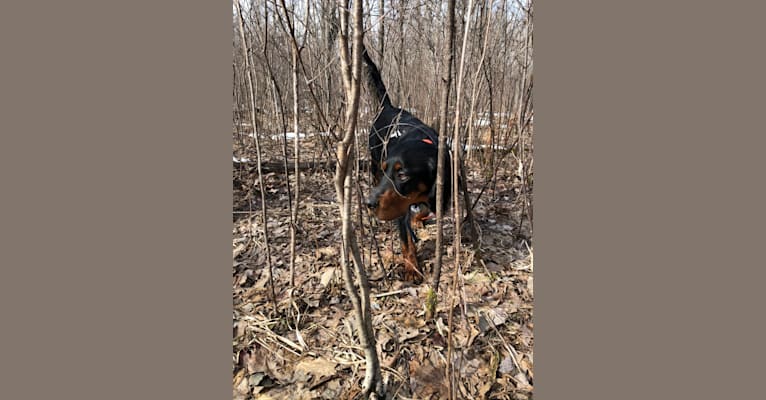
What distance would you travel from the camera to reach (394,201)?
210cm

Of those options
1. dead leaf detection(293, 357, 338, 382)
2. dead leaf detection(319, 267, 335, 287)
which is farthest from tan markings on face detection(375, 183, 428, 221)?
dead leaf detection(293, 357, 338, 382)

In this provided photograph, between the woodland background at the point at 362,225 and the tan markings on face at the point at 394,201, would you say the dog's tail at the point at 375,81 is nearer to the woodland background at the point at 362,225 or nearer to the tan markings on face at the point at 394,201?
the woodland background at the point at 362,225

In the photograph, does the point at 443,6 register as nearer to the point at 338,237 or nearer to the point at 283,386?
the point at 338,237

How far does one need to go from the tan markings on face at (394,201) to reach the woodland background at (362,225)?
161 mm

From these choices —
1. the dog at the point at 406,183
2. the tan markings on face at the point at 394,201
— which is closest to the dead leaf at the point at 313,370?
the dog at the point at 406,183

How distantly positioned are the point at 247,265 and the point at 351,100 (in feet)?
4.27

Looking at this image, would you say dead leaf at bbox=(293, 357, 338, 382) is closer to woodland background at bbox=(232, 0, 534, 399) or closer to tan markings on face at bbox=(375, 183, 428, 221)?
woodland background at bbox=(232, 0, 534, 399)

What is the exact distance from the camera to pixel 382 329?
5.86ft

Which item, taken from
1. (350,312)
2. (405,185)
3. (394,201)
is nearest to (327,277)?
(350,312)

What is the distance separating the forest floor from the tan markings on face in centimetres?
15

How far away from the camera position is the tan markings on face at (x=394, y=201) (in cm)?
210

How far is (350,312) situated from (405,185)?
0.70 meters

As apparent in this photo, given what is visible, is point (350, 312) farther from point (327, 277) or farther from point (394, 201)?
point (394, 201)

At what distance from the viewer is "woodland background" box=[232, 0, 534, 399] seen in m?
1.52
